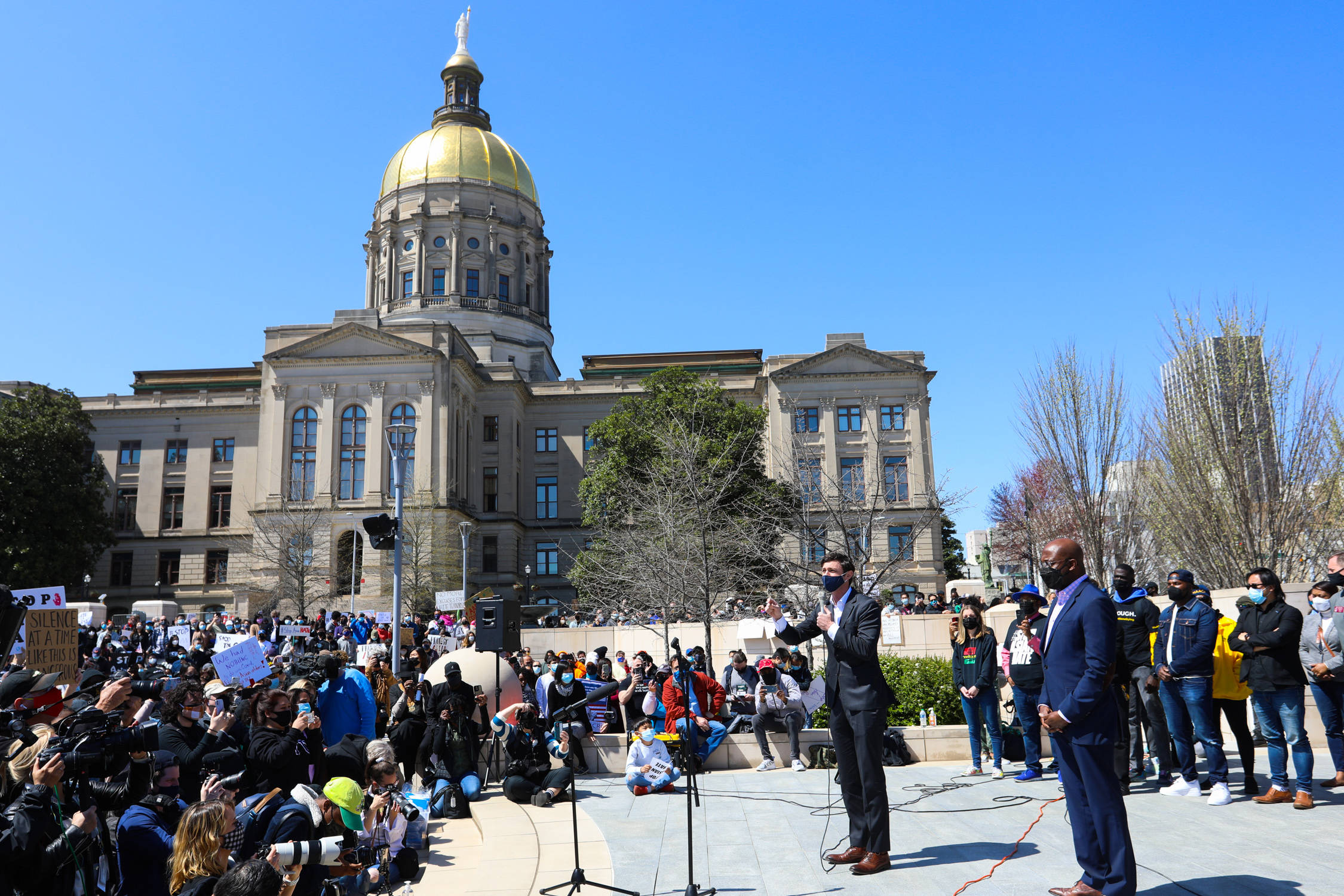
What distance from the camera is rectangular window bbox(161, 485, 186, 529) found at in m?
63.2

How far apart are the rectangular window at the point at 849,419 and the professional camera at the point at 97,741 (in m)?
56.9

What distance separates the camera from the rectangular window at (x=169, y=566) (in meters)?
62.3

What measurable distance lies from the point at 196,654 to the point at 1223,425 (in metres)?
26.0

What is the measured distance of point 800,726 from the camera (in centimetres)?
1307

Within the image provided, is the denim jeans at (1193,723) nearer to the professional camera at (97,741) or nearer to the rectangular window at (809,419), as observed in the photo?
the professional camera at (97,741)

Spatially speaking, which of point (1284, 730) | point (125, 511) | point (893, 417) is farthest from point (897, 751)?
point (125, 511)

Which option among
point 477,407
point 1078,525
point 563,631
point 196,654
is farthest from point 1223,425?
point 477,407

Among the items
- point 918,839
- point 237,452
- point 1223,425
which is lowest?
point 918,839

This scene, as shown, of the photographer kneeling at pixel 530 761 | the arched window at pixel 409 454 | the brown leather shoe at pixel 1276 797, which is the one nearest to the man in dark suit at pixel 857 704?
the brown leather shoe at pixel 1276 797

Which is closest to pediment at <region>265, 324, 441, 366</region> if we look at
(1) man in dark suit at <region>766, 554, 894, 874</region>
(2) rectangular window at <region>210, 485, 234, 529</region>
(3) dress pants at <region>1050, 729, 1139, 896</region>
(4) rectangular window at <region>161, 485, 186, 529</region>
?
(2) rectangular window at <region>210, 485, 234, 529</region>

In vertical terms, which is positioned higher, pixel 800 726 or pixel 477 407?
pixel 477 407

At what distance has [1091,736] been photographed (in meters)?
5.96

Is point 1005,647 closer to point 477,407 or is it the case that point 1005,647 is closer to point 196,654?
Result: point 196,654

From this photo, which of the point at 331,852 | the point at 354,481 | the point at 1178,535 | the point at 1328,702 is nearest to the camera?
the point at 331,852
